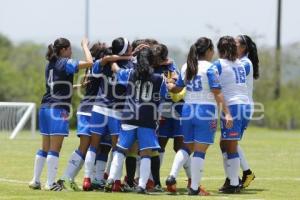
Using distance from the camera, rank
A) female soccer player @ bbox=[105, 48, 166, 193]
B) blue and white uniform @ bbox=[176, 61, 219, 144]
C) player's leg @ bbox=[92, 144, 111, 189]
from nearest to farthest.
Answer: blue and white uniform @ bbox=[176, 61, 219, 144] < female soccer player @ bbox=[105, 48, 166, 193] < player's leg @ bbox=[92, 144, 111, 189]

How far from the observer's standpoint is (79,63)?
14422 millimetres

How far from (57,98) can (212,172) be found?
→ 480 cm

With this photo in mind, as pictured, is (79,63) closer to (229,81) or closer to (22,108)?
(229,81)

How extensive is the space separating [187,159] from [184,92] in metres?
1.01

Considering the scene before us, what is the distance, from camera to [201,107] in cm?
1415

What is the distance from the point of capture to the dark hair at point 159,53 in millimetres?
14512

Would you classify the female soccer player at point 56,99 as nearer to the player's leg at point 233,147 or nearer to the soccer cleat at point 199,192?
the soccer cleat at point 199,192

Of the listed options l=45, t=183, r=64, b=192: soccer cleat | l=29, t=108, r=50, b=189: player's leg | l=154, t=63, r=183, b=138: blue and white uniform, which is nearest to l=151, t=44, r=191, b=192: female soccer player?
l=154, t=63, r=183, b=138: blue and white uniform

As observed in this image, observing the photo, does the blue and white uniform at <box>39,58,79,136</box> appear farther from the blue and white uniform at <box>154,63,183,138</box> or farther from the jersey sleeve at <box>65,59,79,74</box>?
the blue and white uniform at <box>154,63,183,138</box>

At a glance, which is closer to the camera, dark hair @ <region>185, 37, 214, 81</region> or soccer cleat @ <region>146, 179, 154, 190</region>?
dark hair @ <region>185, 37, 214, 81</region>

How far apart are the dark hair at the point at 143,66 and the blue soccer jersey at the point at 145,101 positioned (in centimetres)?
7

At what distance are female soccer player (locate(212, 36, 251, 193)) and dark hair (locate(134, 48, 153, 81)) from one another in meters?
1.02

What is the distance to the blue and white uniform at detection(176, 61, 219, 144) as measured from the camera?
14148mm

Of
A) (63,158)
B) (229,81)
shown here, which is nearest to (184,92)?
(229,81)
